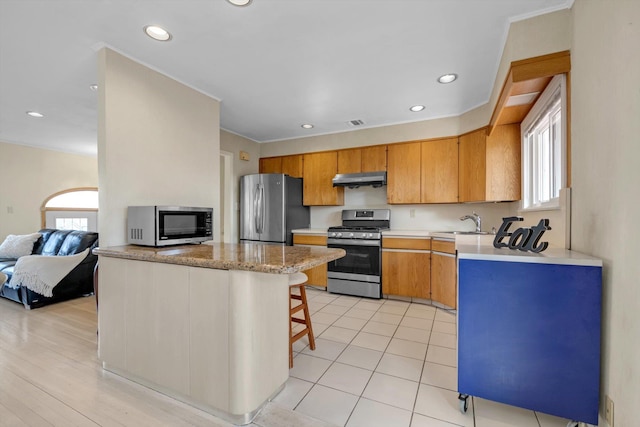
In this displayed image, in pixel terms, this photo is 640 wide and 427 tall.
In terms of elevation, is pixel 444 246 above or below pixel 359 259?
above

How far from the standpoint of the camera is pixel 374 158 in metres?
3.93

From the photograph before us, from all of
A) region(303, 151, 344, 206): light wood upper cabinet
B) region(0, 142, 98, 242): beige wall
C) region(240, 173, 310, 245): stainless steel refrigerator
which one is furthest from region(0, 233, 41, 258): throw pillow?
region(303, 151, 344, 206): light wood upper cabinet

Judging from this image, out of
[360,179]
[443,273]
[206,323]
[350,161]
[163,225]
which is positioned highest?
[350,161]

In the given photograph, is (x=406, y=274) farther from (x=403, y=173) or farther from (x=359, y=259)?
(x=403, y=173)

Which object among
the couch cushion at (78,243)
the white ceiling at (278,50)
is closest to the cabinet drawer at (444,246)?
the white ceiling at (278,50)

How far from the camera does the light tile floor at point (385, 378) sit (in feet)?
4.90

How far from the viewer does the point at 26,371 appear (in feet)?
6.34

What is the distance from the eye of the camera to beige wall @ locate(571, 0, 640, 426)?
1.05 meters

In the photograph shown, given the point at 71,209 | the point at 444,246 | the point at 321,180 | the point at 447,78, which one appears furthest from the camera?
the point at 71,209

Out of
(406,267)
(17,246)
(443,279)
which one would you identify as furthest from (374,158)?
(17,246)

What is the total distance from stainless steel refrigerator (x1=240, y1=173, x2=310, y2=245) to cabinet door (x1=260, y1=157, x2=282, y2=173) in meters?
0.50

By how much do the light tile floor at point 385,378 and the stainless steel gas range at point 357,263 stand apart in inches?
Answer: 25.7

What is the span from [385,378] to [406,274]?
5.84 feet

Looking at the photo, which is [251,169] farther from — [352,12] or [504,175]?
[504,175]
